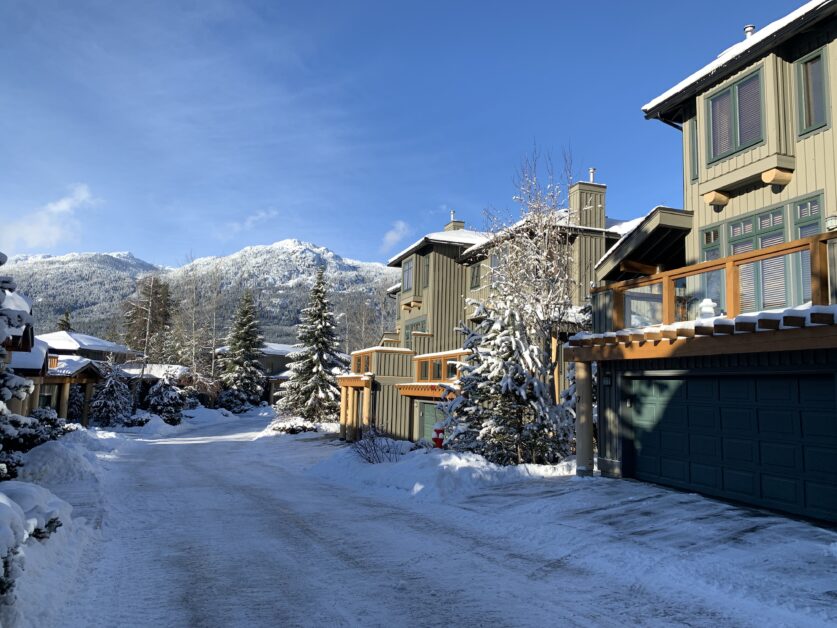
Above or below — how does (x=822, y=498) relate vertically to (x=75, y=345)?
below

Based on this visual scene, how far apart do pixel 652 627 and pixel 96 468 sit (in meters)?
15.9

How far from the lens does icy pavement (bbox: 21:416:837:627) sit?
5680 millimetres

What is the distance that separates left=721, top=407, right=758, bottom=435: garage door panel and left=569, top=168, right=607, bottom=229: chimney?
12771 mm

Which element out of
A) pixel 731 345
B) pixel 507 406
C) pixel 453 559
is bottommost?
pixel 453 559

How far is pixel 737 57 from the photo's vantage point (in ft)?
38.8

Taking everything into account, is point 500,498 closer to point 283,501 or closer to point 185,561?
point 283,501

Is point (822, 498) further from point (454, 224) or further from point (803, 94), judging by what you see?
point (454, 224)

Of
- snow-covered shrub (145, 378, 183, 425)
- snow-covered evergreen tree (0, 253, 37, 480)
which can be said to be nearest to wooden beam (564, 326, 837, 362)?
snow-covered evergreen tree (0, 253, 37, 480)

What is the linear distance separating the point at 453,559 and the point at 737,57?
433 inches

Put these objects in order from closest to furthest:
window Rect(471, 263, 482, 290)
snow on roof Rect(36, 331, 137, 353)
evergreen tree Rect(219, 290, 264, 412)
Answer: window Rect(471, 263, 482, 290) < snow on roof Rect(36, 331, 137, 353) < evergreen tree Rect(219, 290, 264, 412)

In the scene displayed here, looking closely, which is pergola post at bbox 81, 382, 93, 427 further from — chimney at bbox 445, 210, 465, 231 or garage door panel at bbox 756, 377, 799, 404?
garage door panel at bbox 756, 377, 799, 404

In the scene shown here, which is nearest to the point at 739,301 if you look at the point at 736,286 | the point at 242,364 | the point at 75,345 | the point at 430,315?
the point at 736,286

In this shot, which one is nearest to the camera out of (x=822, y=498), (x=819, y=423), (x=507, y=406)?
(x=822, y=498)

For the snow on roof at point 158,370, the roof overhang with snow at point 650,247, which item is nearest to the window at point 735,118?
the roof overhang with snow at point 650,247
